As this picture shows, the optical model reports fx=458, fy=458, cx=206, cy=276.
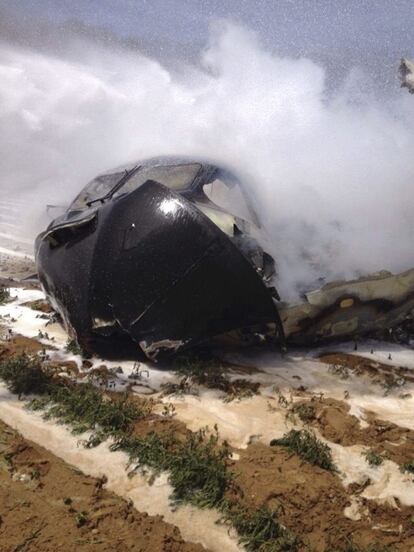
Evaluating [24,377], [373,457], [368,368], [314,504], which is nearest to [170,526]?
[314,504]

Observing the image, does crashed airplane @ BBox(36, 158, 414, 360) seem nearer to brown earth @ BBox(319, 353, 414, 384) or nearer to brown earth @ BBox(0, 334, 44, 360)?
brown earth @ BBox(319, 353, 414, 384)

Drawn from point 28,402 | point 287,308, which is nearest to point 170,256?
point 287,308

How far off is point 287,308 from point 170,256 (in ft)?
3.76

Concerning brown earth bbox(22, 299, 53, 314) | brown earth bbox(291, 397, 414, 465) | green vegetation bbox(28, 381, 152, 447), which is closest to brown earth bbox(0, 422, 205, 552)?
green vegetation bbox(28, 381, 152, 447)

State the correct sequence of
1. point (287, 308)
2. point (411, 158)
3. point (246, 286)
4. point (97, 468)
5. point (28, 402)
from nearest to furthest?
point (97, 468) → point (28, 402) → point (246, 286) → point (287, 308) → point (411, 158)

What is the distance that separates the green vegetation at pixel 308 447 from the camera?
9.29ft

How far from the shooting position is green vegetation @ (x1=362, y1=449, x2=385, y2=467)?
286 centimetres

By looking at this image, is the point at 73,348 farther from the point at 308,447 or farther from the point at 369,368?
the point at 369,368

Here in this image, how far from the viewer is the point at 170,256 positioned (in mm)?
3742

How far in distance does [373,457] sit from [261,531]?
1.02 metres

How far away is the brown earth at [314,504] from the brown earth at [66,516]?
0.52 meters

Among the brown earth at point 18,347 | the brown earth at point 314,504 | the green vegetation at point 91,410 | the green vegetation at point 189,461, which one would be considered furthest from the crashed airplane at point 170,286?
the brown earth at point 314,504

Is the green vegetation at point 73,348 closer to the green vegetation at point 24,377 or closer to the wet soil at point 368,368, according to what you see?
the green vegetation at point 24,377

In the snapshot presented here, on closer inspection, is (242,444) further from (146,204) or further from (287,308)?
(146,204)
